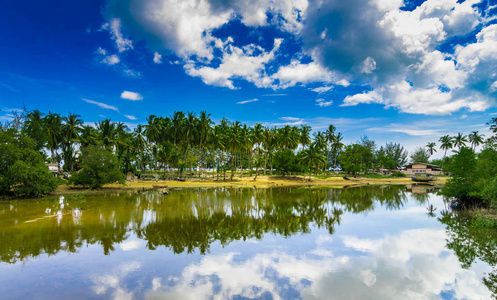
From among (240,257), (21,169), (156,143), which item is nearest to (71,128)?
(156,143)

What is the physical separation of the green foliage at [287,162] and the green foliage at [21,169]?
2000 inches

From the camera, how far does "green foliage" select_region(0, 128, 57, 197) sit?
1191 inches

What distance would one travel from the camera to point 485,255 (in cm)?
1352

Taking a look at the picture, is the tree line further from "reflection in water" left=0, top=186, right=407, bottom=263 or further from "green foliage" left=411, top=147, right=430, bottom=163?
"green foliage" left=411, top=147, right=430, bottom=163

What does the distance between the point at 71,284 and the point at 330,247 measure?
13018mm

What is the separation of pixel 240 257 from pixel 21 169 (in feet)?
107

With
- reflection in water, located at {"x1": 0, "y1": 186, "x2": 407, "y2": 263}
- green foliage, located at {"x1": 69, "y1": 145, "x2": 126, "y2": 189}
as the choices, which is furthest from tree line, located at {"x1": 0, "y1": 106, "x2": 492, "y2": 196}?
reflection in water, located at {"x1": 0, "y1": 186, "x2": 407, "y2": 263}

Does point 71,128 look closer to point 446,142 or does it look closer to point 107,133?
point 107,133

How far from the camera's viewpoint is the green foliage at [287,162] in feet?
226

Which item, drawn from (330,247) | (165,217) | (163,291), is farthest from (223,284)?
(165,217)

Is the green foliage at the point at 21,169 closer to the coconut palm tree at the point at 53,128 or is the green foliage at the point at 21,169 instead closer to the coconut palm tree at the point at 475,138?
the coconut palm tree at the point at 53,128

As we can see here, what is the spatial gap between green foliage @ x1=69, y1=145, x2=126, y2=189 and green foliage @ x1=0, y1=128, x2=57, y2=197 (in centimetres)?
696

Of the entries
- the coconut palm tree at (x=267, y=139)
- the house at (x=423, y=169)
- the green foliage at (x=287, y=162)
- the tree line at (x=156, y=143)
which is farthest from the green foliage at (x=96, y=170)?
the house at (x=423, y=169)

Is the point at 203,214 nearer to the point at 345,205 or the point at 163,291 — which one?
the point at 163,291
